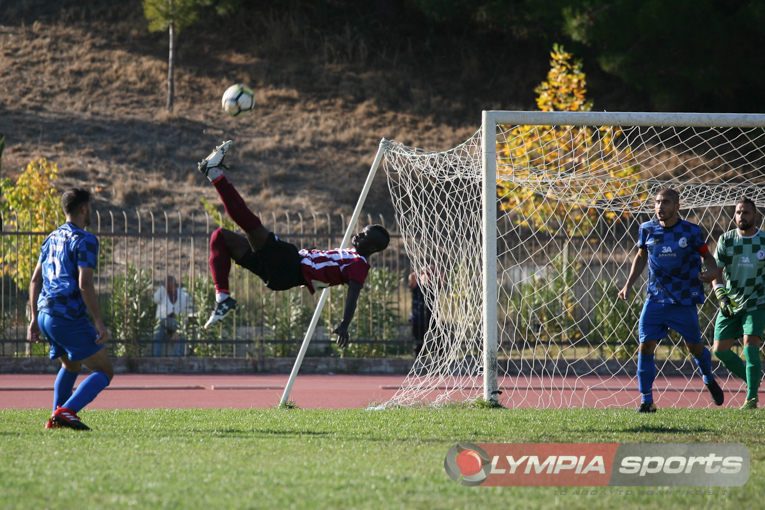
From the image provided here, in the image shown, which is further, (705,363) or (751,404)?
(751,404)

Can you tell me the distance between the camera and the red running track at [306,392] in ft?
39.0

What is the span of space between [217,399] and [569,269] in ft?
27.8

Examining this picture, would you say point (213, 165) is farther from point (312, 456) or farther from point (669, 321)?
point (669, 321)

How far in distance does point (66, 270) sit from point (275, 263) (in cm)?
180

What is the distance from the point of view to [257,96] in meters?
40.2

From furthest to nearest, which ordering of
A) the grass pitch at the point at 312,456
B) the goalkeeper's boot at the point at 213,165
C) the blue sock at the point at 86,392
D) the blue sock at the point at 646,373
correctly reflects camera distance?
the blue sock at the point at 646,373
the blue sock at the point at 86,392
the goalkeeper's boot at the point at 213,165
the grass pitch at the point at 312,456

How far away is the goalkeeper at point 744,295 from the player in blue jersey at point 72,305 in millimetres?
6585

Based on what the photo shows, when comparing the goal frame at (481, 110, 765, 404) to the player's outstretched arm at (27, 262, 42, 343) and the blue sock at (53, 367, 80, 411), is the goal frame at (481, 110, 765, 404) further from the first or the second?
the player's outstretched arm at (27, 262, 42, 343)

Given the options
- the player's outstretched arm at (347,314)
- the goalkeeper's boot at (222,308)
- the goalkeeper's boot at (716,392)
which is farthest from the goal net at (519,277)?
the goalkeeper's boot at (222,308)

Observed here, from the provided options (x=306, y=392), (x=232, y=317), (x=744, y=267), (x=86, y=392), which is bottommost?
(x=306, y=392)

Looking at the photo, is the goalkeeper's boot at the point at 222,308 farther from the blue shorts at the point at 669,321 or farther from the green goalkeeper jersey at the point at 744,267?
the green goalkeeper jersey at the point at 744,267

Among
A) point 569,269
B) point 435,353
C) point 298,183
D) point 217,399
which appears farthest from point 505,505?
point 298,183

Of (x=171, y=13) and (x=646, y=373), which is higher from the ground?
(x=171, y=13)

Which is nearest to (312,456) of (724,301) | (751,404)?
(724,301)
